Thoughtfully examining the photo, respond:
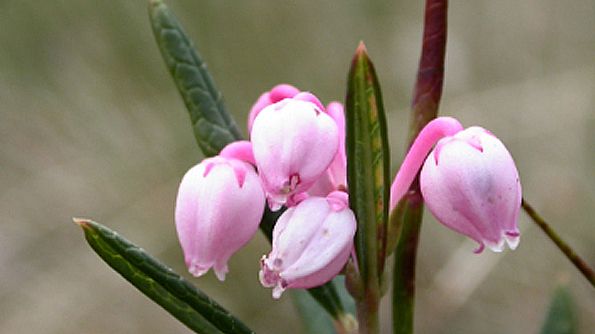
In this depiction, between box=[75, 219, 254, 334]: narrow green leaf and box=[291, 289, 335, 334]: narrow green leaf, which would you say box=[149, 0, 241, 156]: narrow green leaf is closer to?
box=[75, 219, 254, 334]: narrow green leaf

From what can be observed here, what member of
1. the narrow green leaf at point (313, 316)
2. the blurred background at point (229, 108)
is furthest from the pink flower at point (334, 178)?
the blurred background at point (229, 108)

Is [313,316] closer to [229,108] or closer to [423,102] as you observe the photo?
[423,102]

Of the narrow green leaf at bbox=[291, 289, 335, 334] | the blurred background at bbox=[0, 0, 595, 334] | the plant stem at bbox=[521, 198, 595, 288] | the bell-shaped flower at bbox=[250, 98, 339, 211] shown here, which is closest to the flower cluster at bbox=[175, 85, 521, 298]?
the bell-shaped flower at bbox=[250, 98, 339, 211]

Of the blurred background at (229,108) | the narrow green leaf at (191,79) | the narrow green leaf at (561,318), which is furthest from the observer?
the blurred background at (229,108)

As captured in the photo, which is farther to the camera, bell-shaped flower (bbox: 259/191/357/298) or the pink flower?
the pink flower

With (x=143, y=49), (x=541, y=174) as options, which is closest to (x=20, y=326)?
(x=143, y=49)

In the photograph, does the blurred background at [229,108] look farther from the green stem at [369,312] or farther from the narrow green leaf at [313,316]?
the green stem at [369,312]

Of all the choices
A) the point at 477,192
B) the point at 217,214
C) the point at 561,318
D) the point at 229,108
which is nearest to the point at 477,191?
the point at 477,192
